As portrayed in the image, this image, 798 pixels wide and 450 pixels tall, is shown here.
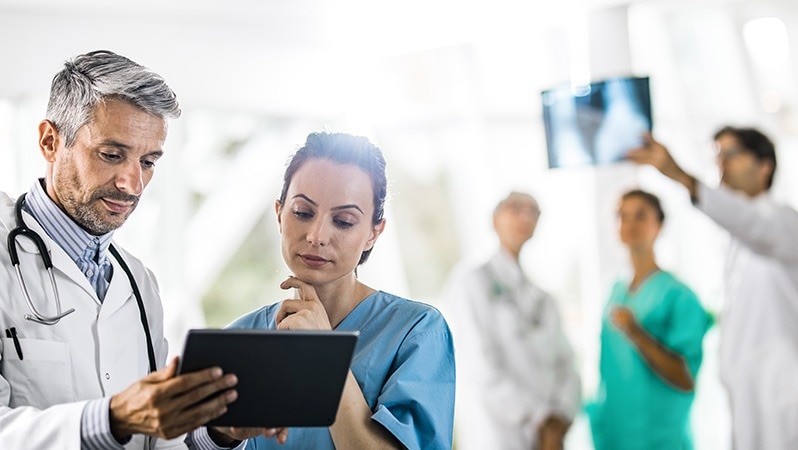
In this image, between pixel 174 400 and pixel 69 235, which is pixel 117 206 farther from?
pixel 174 400

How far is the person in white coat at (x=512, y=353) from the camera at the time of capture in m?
4.42

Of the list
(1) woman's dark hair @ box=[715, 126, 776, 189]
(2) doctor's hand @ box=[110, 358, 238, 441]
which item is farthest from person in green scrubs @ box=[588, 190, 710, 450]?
(2) doctor's hand @ box=[110, 358, 238, 441]

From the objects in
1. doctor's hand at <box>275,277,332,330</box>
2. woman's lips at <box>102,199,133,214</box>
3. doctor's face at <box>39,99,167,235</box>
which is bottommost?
doctor's hand at <box>275,277,332,330</box>

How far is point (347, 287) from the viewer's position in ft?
6.43

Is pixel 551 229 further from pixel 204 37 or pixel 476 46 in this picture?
pixel 204 37

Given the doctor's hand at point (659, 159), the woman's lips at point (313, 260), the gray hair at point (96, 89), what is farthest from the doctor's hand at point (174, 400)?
the doctor's hand at point (659, 159)

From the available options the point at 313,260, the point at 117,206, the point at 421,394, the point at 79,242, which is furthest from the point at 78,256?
the point at 421,394

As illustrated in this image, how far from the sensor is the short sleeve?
5.81 feet

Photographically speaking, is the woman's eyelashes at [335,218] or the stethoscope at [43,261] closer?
the stethoscope at [43,261]

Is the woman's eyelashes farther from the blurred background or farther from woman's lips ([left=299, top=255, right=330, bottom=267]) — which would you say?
the blurred background

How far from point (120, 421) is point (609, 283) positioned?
3.56 m

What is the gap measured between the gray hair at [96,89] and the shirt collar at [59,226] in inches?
4.7

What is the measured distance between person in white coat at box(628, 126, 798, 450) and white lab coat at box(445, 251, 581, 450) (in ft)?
2.80

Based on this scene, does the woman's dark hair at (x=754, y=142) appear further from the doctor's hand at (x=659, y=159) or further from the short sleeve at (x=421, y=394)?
the short sleeve at (x=421, y=394)
